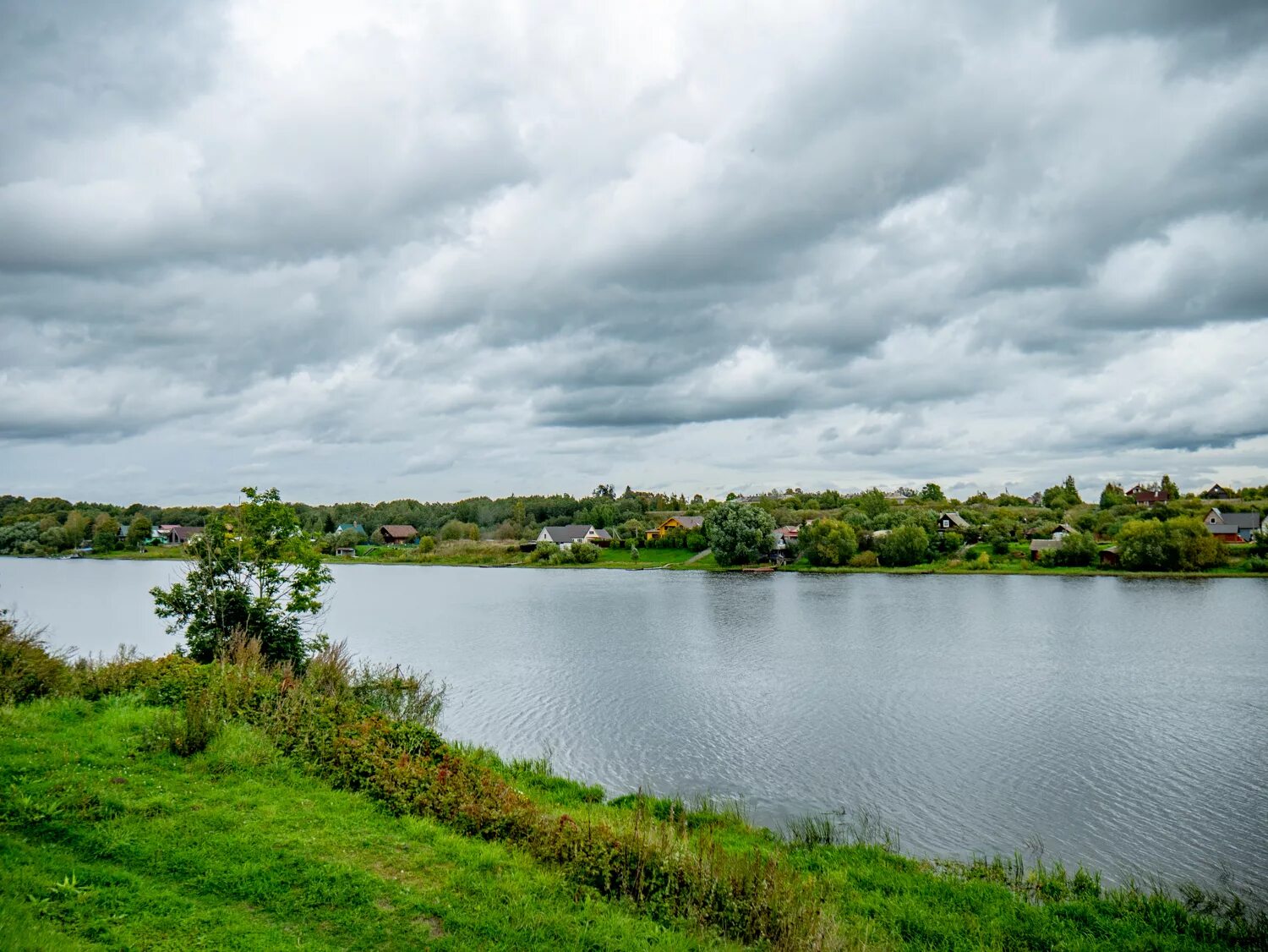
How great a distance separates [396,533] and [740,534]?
3753 inches

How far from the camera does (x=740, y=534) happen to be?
289 feet

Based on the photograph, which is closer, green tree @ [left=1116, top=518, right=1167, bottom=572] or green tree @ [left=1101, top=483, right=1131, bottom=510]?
green tree @ [left=1116, top=518, right=1167, bottom=572]

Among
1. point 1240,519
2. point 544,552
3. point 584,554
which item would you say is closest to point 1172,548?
point 1240,519

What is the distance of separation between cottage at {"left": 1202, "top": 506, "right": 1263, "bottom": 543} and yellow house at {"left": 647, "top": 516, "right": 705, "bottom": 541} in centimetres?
6446

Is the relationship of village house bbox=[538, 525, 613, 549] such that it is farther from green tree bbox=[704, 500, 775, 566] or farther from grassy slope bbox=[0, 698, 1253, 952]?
grassy slope bbox=[0, 698, 1253, 952]

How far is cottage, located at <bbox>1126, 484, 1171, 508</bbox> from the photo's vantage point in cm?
12550

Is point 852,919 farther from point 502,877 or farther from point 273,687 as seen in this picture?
point 273,687

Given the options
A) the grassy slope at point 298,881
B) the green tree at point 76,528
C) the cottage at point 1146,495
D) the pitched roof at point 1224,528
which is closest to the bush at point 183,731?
the grassy slope at point 298,881

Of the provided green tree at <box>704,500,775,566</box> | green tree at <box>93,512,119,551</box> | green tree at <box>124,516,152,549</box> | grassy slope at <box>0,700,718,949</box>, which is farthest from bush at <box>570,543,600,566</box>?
green tree at <box>93,512,119,551</box>

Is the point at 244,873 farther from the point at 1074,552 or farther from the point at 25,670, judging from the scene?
the point at 1074,552

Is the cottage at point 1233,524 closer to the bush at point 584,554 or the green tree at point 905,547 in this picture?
the green tree at point 905,547

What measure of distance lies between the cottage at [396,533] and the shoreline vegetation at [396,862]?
145 m

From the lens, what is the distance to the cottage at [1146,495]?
12550cm

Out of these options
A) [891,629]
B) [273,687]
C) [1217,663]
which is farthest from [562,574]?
[273,687]
